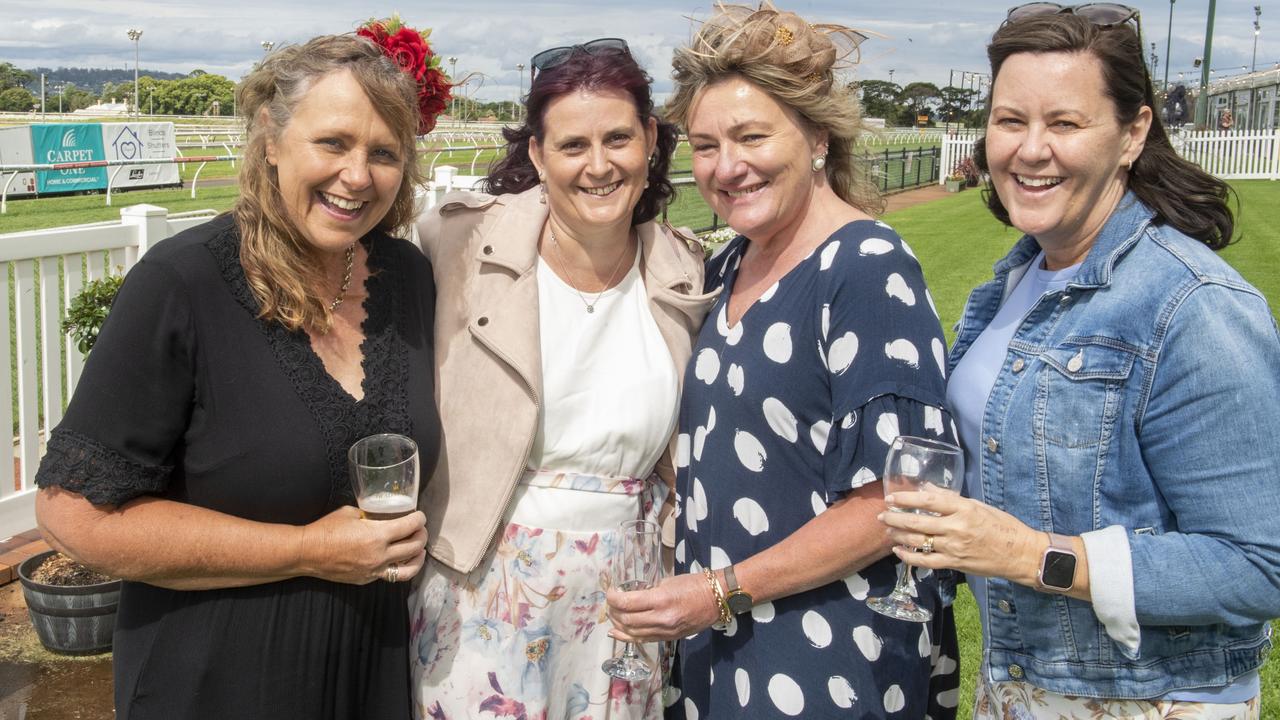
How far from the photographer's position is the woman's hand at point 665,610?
242 cm

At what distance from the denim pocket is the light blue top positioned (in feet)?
0.59

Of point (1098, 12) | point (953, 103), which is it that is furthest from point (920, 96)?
point (1098, 12)

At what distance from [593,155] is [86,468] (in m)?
1.52

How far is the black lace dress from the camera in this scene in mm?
2148

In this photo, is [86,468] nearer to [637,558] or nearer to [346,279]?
[346,279]

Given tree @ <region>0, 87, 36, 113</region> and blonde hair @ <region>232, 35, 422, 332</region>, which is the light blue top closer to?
blonde hair @ <region>232, 35, 422, 332</region>

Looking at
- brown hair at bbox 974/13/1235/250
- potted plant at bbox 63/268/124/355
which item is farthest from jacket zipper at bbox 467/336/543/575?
potted plant at bbox 63/268/124/355

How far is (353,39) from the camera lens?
2473 millimetres

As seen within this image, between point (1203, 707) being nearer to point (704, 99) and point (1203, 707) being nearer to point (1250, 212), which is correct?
point (704, 99)

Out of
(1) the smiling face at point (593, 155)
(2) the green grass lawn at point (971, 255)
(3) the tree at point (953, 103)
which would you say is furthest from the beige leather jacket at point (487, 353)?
(3) the tree at point (953, 103)

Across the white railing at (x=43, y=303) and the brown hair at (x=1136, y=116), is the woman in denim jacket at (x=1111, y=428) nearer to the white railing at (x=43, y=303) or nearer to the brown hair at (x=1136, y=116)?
the brown hair at (x=1136, y=116)

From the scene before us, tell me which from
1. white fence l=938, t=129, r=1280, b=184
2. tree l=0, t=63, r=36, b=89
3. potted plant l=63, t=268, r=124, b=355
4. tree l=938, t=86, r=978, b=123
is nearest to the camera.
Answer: potted plant l=63, t=268, r=124, b=355

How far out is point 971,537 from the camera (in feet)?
6.63

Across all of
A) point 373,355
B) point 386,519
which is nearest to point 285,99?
point 373,355
